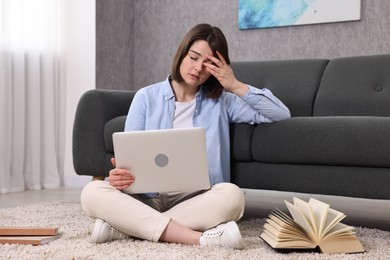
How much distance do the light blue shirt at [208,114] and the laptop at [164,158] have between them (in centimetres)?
26

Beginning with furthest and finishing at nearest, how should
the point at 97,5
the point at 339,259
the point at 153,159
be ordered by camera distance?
1. the point at 97,5
2. the point at 153,159
3. the point at 339,259

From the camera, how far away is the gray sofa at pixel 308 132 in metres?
1.98

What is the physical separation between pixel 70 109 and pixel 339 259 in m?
2.74

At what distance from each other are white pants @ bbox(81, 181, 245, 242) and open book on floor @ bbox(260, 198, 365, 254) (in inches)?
7.1

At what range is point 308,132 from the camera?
6.76 ft

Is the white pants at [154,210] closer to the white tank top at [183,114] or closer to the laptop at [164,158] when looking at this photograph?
the laptop at [164,158]

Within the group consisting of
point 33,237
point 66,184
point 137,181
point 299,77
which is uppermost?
point 299,77

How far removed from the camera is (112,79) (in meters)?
3.98

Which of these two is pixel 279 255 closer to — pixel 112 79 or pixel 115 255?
pixel 115 255

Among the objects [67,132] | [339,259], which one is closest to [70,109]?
[67,132]

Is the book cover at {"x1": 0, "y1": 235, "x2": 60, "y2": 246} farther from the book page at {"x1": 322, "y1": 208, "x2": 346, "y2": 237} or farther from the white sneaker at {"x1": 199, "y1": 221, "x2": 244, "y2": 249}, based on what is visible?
the book page at {"x1": 322, "y1": 208, "x2": 346, "y2": 237}

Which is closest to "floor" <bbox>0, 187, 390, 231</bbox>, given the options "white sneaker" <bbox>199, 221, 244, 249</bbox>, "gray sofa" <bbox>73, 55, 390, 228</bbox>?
"gray sofa" <bbox>73, 55, 390, 228</bbox>

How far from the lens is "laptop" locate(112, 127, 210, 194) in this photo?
167cm

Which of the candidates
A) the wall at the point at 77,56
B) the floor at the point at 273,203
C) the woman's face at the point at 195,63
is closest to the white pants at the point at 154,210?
the woman's face at the point at 195,63
